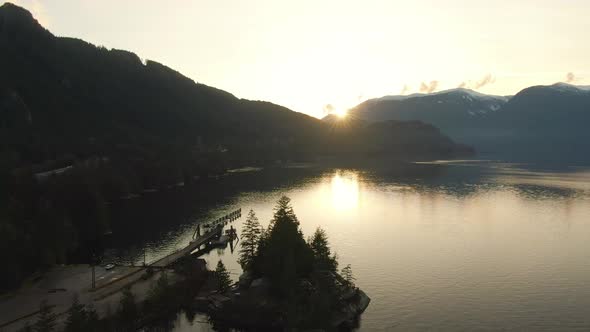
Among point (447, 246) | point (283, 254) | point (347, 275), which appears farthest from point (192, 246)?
point (447, 246)

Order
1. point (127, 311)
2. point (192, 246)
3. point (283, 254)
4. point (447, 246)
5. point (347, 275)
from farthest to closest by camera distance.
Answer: point (447, 246), point (192, 246), point (347, 275), point (283, 254), point (127, 311)

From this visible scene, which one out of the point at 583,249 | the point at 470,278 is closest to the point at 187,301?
the point at 470,278

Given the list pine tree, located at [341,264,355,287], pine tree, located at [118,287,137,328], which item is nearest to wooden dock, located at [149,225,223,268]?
pine tree, located at [118,287,137,328]

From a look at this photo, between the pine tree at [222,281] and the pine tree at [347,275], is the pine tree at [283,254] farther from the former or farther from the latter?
the pine tree at [222,281]

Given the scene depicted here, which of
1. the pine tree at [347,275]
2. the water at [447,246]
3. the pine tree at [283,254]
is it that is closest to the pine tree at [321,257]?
the pine tree at [283,254]

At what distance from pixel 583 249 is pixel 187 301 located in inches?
2926

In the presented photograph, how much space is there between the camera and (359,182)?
19412 cm

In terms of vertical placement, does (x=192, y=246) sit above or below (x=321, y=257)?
below

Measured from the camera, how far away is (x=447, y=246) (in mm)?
89188

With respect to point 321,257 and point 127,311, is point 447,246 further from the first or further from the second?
point 127,311

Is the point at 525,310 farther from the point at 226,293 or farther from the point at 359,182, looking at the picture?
the point at 359,182

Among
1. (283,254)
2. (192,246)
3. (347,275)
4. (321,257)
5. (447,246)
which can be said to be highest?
(283,254)

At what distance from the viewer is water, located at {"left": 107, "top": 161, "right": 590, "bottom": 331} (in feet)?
188

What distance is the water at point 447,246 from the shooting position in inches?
2250
